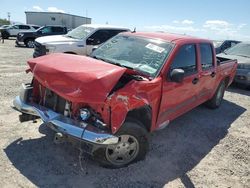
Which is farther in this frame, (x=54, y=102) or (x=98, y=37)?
(x=98, y=37)

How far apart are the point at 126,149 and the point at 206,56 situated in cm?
304

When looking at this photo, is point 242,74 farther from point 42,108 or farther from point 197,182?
point 42,108

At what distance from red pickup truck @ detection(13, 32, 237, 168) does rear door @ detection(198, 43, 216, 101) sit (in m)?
0.18

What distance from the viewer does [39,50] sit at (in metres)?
10.8

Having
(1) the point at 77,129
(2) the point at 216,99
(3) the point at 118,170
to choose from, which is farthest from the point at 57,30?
(1) the point at 77,129

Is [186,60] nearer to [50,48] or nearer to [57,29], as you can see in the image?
[50,48]

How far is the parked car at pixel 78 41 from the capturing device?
1053 cm

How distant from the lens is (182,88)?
470cm

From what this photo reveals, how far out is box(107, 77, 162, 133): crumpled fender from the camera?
3324 millimetres

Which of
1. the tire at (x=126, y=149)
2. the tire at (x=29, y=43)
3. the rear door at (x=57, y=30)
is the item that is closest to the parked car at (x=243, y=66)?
the tire at (x=126, y=149)

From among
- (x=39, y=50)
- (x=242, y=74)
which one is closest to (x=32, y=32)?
(x=39, y=50)

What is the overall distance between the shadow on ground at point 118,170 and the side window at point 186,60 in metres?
1.27

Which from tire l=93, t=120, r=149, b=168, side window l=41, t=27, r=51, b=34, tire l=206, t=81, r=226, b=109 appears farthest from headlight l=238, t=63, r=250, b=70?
side window l=41, t=27, r=51, b=34

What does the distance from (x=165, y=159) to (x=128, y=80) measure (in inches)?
55.9
